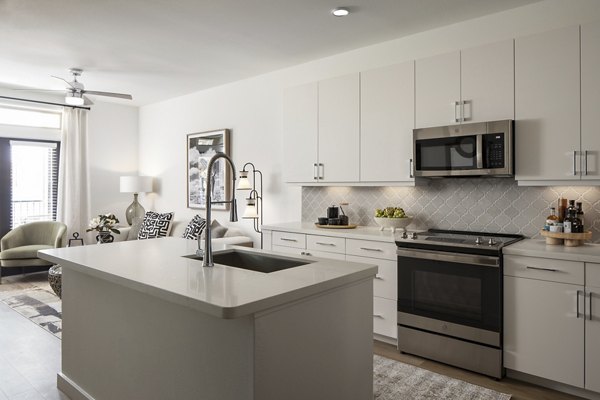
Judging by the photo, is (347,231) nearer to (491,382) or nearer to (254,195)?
(491,382)

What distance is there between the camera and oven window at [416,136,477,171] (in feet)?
10.3

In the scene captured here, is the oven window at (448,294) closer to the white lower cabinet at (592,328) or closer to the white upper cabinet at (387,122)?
the white lower cabinet at (592,328)

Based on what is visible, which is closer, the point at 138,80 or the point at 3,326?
the point at 3,326

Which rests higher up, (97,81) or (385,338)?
(97,81)

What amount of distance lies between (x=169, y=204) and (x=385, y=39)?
410 centimetres

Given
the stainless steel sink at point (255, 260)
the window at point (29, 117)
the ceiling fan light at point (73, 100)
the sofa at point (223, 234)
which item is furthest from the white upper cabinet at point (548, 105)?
the window at point (29, 117)

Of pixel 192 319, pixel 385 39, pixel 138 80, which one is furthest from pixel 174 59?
pixel 192 319

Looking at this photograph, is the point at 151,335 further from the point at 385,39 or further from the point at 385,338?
the point at 385,39

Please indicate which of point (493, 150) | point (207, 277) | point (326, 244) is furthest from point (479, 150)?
point (207, 277)

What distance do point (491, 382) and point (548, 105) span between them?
1.86m

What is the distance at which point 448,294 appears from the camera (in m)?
3.00

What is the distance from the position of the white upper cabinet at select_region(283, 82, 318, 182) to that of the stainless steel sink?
5.72 feet

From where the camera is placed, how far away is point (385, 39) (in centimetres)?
387

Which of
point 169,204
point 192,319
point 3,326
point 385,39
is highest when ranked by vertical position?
point 385,39
